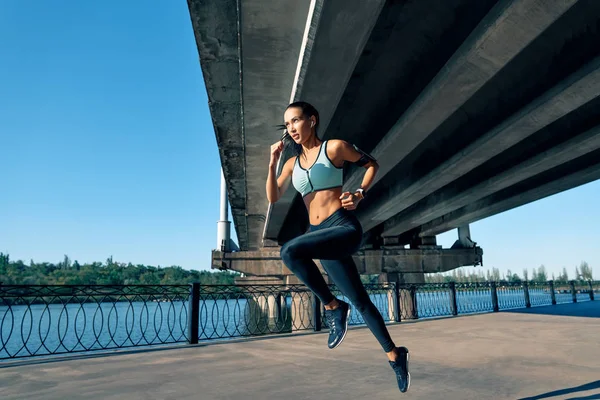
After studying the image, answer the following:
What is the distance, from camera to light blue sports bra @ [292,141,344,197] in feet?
8.64

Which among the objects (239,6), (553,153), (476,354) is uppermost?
(239,6)

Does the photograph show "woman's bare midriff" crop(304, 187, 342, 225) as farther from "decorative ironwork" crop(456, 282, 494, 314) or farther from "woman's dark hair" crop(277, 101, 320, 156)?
"decorative ironwork" crop(456, 282, 494, 314)

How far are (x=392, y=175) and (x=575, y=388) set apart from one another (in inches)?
376

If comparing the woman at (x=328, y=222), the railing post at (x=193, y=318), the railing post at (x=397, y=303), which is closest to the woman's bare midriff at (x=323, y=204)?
the woman at (x=328, y=222)

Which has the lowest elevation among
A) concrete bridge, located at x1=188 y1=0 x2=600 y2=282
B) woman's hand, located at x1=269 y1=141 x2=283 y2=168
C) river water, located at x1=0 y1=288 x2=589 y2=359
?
river water, located at x1=0 y1=288 x2=589 y2=359

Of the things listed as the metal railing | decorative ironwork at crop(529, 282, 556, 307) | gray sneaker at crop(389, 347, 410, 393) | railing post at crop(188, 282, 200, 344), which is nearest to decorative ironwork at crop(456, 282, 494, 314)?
the metal railing

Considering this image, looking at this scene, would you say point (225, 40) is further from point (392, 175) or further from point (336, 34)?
point (392, 175)

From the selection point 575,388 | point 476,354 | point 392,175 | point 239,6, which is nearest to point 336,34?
point 239,6

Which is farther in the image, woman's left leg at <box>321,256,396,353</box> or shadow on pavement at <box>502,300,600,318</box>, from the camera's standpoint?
shadow on pavement at <box>502,300,600,318</box>

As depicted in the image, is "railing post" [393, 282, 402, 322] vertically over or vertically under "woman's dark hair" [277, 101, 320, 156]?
under

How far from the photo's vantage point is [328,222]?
2576mm

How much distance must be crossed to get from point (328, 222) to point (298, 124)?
0.72 metres

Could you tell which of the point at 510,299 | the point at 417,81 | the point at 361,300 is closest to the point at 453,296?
the point at 417,81

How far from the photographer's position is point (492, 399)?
3287 millimetres
